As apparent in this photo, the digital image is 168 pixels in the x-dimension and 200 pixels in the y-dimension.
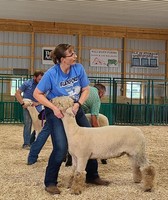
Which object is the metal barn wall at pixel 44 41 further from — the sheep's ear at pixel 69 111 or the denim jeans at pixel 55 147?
the sheep's ear at pixel 69 111

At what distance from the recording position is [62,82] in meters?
4.20

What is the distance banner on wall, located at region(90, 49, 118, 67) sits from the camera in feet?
73.6

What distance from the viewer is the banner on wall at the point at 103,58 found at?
22.4m

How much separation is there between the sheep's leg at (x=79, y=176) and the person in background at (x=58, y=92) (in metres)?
0.19

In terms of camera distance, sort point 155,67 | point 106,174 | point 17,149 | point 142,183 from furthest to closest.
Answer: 1. point 155,67
2. point 17,149
3. point 106,174
4. point 142,183

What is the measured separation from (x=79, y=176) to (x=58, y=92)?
0.95m

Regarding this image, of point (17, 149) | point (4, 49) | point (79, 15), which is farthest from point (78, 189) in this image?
point (4, 49)

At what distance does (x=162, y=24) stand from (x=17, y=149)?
654 inches

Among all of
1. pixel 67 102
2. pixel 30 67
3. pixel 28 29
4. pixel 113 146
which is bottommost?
pixel 113 146

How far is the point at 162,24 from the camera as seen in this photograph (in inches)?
873

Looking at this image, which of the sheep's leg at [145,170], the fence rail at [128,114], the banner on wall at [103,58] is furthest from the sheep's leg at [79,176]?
the banner on wall at [103,58]

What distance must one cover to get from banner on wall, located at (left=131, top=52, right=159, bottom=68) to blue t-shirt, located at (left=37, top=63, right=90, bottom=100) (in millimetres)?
18958

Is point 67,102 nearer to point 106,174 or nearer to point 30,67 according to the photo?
point 106,174

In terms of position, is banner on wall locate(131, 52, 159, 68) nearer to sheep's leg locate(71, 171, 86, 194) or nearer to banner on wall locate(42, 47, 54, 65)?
banner on wall locate(42, 47, 54, 65)
